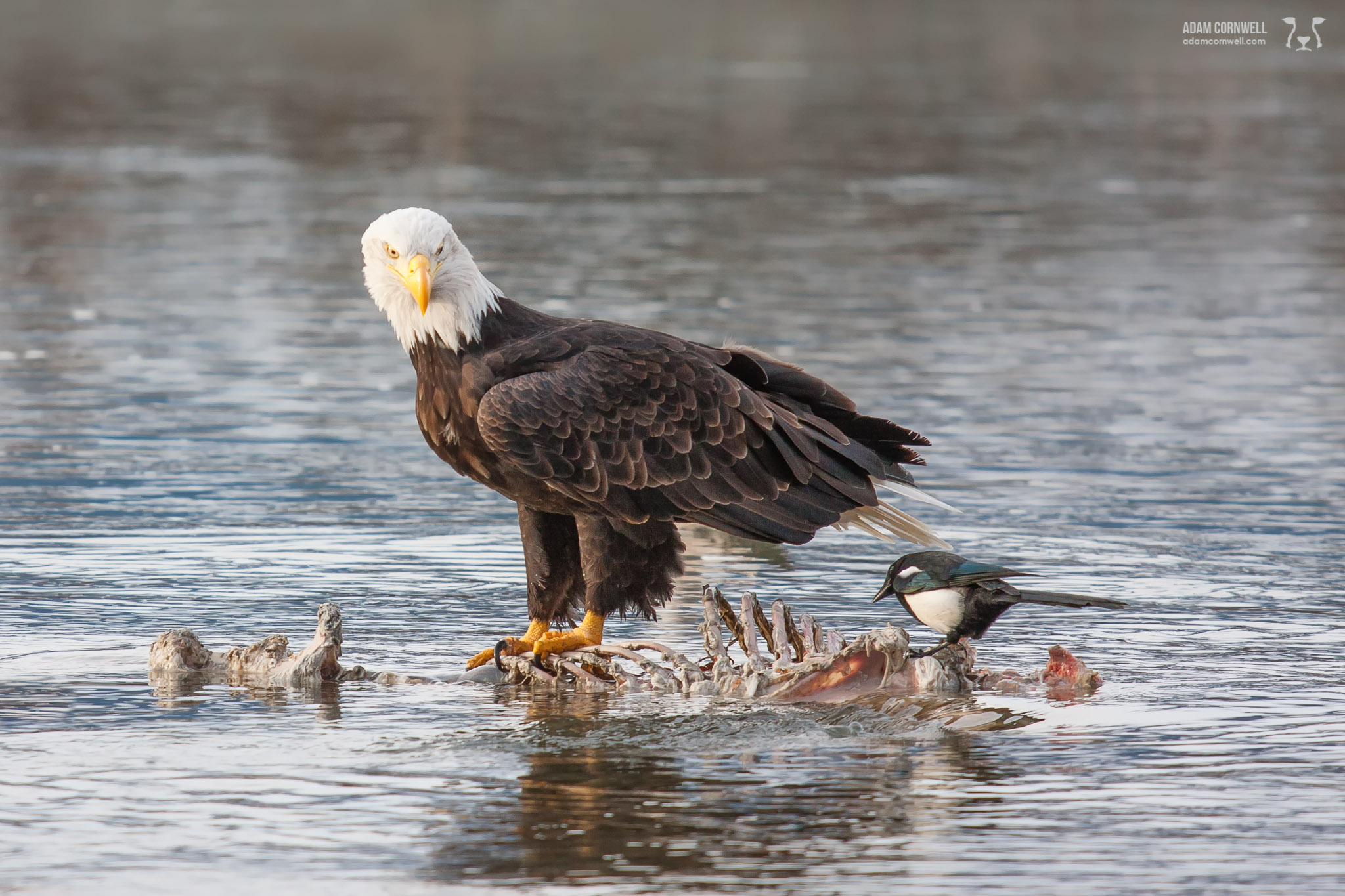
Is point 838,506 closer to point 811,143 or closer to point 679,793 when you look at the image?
point 679,793

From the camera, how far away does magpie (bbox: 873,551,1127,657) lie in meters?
6.42

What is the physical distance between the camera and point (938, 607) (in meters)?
6.48

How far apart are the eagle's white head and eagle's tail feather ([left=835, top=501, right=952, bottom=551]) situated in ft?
4.45

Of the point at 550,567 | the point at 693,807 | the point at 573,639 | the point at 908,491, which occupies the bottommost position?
the point at 693,807

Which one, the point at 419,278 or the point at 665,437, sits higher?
the point at 419,278

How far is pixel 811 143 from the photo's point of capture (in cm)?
2595

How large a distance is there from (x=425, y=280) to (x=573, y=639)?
116 cm

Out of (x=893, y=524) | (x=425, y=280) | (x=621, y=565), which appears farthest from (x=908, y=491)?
(x=425, y=280)

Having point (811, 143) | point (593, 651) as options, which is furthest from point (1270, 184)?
point (593, 651)

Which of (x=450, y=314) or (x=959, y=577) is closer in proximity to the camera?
(x=959, y=577)

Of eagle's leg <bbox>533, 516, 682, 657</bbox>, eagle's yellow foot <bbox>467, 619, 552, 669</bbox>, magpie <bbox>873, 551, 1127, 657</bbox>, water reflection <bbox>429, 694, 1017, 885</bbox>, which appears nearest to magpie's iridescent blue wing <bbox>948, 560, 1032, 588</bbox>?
magpie <bbox>873, 551, 1127, 657</bbox>

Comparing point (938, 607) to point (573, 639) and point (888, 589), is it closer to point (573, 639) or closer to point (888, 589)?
point (888, 589)

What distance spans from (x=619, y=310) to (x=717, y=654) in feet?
25.0

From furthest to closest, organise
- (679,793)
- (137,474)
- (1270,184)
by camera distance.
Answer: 1. (1270,184)
2. (137,474)
3. (679,793)
